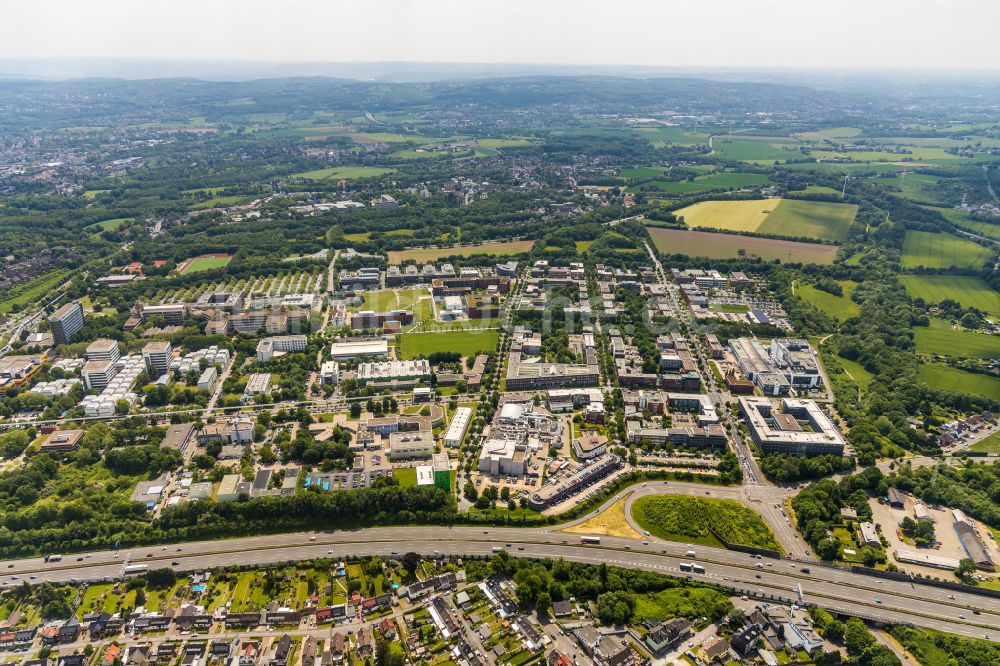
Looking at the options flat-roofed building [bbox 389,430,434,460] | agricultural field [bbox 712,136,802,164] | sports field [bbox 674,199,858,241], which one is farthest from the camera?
agricultural field [bbox 712,136,802,164]

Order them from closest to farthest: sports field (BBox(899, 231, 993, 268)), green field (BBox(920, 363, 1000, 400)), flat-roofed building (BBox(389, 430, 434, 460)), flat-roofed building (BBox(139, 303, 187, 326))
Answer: flat-roofed building (BBox(389, 430, 434, 460))
green field (BBox(920, 363, 1000, 400))
flat-roofed building (BBox(139, 303, 187, 326))
sports field (BBox(899, 231, 993, 268))

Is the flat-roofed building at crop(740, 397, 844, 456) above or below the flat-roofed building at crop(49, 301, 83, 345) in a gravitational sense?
below

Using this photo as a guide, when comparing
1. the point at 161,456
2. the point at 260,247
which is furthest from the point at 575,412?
the point at 260,247

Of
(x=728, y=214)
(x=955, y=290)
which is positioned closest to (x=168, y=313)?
(x=728, y=214)

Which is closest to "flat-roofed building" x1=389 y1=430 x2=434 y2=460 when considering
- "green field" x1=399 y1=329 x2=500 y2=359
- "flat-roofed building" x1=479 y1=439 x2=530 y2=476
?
"flat-roofed building" x1=479 y1=439 x2=530 y2=476

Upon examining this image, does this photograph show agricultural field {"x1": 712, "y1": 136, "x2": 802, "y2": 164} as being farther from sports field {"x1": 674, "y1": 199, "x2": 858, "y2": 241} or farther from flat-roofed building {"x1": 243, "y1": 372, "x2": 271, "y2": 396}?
flat-roofed building {"x1": 243, "y1": 372, "x2": 271, "y2": 396}

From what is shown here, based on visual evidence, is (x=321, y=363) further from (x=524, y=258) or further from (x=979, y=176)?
(x=979, y=176)

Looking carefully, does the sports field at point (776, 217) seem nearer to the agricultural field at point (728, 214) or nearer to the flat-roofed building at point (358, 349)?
the agricultural field at point (728, 214)
